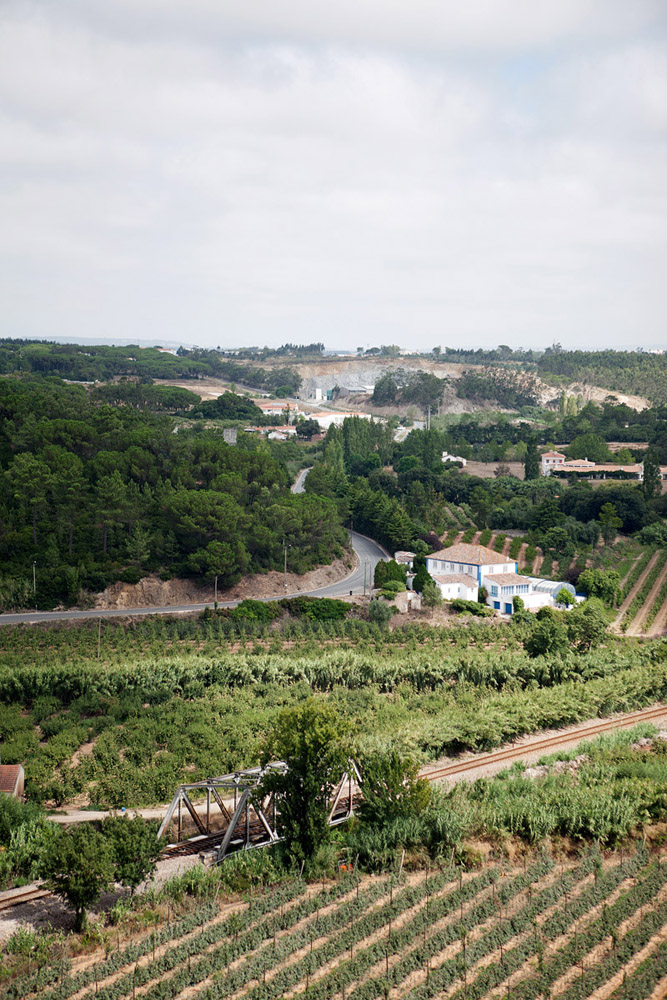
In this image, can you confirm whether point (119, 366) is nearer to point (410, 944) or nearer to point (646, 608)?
point (646, 608)

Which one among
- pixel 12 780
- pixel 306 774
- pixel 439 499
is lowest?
pixel 439 499

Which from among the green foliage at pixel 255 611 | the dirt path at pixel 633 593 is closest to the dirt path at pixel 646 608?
the dirt path at pixel 633 593

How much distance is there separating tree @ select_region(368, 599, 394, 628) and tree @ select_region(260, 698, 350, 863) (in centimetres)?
2289

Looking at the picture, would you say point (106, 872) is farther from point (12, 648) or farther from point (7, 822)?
point (12, 648)

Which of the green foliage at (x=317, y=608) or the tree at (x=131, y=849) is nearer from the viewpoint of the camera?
the tree at (x=131, y=849)

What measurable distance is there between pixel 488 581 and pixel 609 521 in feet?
47.2

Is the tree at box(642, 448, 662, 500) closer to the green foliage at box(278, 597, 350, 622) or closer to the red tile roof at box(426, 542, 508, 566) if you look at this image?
the red tile roof at box(426, 542, 508, 566)

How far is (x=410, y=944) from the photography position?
11.5 metres

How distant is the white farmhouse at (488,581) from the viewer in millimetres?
42062

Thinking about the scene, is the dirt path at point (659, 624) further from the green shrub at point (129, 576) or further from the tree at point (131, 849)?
the tree at point (131, 849)

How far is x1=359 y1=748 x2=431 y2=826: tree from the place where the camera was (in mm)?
14984

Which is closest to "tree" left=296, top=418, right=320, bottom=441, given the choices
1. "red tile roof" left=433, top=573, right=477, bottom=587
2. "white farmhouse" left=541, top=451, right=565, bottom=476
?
"white farmhouse" left=541, top=451, right=565, bottom=476

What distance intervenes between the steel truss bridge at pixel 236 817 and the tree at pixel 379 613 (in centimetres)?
2035

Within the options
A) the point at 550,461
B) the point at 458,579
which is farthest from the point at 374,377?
the point at 458,579
